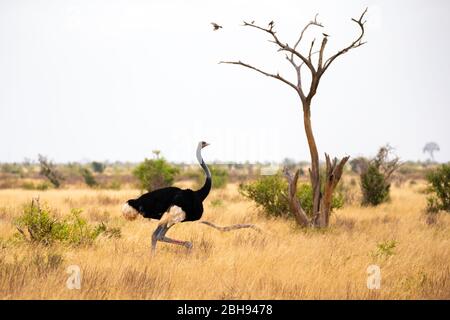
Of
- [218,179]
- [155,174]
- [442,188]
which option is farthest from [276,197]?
[218,179]

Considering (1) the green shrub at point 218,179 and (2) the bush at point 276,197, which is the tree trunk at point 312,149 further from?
(1) the green shrub at point 218,179

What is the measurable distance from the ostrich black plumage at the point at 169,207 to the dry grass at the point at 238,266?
50cm

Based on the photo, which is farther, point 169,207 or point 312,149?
point 312,149

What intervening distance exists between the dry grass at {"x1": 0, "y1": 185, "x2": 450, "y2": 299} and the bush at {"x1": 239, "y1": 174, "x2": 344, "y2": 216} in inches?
96.3

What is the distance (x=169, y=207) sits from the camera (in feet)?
28.5

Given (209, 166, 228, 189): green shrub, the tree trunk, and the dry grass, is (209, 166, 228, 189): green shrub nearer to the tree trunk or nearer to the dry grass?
the dry grass

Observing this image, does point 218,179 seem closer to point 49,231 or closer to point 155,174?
point 155,174

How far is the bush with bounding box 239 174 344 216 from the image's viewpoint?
14.6 m

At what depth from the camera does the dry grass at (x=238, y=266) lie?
21.5ft

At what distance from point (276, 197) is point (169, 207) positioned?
22.2 ft

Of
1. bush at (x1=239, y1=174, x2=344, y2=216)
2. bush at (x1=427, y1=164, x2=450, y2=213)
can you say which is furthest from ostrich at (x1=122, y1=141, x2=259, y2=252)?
bush at (x1=427, y1=164, x2=450, y2=213)

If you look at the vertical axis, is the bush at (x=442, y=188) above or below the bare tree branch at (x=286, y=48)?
below

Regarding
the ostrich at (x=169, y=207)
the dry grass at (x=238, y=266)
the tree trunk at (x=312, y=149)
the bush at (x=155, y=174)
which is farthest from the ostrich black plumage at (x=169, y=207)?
the bush at (x=155, y=174)
